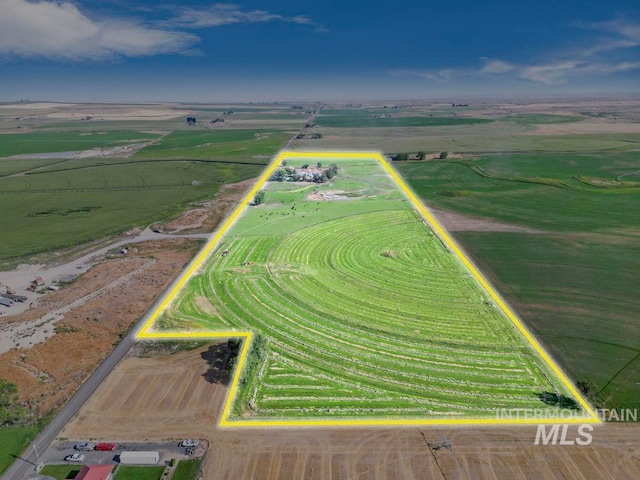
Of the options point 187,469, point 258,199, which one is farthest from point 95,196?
point 187,469

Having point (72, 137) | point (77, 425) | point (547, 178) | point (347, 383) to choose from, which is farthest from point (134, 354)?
point (72, 137)

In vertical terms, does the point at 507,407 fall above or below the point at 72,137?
below

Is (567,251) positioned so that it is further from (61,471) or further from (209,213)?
(209,213)

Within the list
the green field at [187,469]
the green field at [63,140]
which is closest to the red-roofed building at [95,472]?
the green field at [187,469]

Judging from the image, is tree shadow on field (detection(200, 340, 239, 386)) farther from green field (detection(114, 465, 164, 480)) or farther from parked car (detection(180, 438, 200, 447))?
green field (detection(114, 465, 164, 480))

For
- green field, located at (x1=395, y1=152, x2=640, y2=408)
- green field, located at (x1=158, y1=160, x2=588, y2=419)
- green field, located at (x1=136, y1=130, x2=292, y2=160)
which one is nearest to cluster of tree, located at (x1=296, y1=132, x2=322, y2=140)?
green field, located at (x1=136, y1=130, x2=292, y2=160)

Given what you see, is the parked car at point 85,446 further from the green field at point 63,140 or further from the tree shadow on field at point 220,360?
the green field at point 63,140

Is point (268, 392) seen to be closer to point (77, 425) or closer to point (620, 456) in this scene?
point (77, 425)
